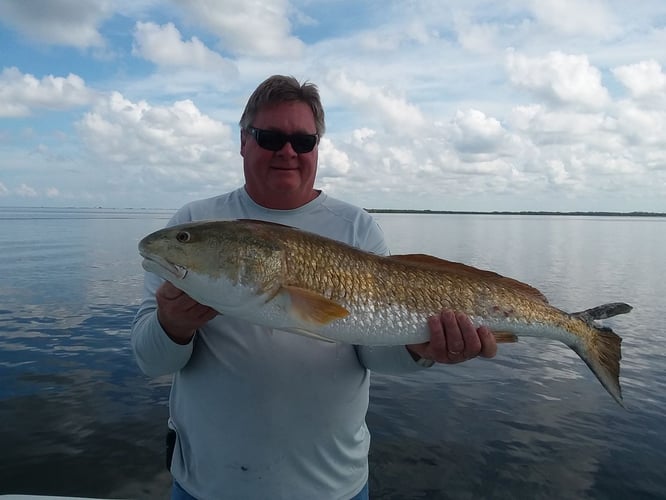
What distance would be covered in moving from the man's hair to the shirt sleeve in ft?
4.31

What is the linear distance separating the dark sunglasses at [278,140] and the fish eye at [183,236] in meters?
0.79

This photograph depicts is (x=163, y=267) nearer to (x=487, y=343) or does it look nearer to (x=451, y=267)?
(x=451, y=267)

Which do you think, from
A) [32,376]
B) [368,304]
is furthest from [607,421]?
[32,376]

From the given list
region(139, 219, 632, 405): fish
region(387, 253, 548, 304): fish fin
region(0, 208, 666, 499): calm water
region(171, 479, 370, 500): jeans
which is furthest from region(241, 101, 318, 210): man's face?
region(0, 208, 666, 499): calm water

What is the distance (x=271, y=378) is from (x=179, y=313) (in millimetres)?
673

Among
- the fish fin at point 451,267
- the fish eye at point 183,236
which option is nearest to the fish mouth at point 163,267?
the fish eye at point 183,236

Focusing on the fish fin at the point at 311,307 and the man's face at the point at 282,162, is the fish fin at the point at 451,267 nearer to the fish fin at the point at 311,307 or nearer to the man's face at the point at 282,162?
the fish fin at the point at 311,307

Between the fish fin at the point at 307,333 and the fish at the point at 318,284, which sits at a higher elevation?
the fish at the point at 318,284

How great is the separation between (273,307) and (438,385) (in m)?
10.9

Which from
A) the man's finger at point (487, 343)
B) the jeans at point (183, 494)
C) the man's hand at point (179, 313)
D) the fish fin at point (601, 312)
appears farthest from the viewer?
the fish fin at point (601, 312)

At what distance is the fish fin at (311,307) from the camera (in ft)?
9.77

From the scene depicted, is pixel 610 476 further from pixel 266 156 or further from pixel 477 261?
pixel 477 261

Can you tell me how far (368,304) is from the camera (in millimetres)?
3207

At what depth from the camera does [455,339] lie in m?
3.25
